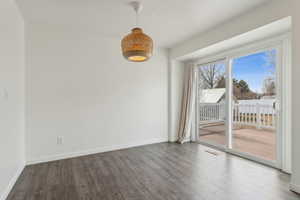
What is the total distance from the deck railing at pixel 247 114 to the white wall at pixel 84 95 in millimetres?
1383

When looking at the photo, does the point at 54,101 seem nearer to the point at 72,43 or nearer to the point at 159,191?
the point at 72,43

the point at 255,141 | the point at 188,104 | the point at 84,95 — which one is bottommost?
the point at 255,141

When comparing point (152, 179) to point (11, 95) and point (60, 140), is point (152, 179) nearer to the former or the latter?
point (60, 140)

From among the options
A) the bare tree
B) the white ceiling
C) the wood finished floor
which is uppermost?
the white ceiling

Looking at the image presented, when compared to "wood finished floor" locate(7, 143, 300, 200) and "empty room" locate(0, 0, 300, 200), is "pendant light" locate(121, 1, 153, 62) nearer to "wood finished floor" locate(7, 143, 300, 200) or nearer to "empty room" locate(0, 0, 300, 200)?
"empty room" locate(0, 0, 300, 200)

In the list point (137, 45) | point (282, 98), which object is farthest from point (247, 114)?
point (137, 45)

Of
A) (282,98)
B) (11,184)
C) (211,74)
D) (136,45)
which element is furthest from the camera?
(211,74)

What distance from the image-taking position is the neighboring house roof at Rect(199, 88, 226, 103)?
3705 mm

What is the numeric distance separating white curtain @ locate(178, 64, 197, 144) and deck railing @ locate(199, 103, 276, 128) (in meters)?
0.40

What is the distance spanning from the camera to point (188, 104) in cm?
417

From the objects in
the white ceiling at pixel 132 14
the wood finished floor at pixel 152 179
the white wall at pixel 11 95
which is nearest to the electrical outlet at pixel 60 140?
the wood finished floor at pixel 152 179

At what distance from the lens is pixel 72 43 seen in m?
3.15

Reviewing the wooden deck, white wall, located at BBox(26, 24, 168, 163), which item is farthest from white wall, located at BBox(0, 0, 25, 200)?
the wooden deck

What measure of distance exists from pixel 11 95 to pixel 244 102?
393 centimetres
